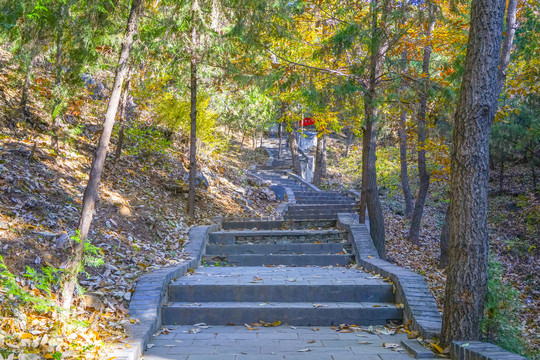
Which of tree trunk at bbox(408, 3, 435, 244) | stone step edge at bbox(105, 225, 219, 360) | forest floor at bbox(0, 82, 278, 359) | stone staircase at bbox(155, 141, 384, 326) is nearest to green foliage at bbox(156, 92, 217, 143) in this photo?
forest floor at bbox(0, 82, 278, 359)

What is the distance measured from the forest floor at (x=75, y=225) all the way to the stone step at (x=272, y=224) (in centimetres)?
69

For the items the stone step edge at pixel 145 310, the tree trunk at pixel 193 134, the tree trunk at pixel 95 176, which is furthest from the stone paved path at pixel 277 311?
the tree trunk at pixel 193 134

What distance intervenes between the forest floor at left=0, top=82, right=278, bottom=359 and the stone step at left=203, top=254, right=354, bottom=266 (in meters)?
0.73

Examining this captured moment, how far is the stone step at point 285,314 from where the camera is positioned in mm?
4391

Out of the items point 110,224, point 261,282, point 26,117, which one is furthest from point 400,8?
point 26,117

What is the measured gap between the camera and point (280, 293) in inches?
187

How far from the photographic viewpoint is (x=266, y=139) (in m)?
36.5

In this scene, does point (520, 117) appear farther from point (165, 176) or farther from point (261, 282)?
point (261, 282)

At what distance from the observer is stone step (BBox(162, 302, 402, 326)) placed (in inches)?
173

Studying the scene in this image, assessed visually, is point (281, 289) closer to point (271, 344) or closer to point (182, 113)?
point (271, 344)

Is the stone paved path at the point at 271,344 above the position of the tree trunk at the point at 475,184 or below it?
below

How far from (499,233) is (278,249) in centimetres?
987

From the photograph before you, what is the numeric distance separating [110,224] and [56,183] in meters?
1.19

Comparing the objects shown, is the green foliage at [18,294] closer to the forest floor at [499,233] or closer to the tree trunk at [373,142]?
the forest floor at [499,233]
